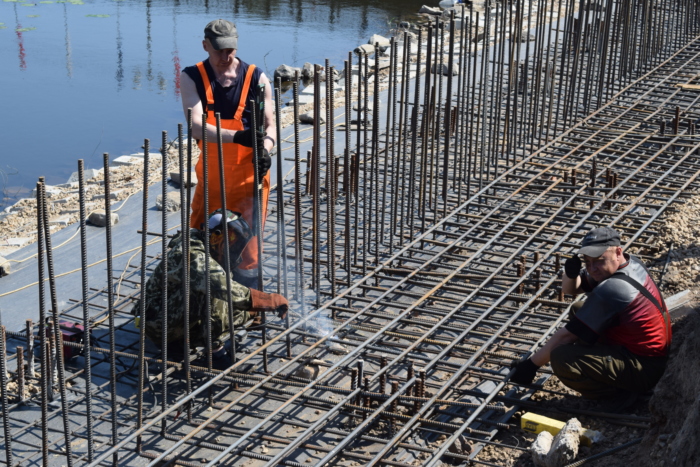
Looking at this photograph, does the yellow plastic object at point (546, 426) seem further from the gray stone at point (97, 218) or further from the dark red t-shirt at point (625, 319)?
the gray stone at point (97, 218)

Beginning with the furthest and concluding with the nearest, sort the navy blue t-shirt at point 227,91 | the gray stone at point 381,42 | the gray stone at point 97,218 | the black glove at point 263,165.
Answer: the gray stone at point 381,42, the gray stone at point 97,218, the navy blue t-shirt at point 227,91, the black glove at point 263,165

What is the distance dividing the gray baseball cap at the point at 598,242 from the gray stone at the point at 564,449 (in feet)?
3.30

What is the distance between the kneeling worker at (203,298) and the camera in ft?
14.9

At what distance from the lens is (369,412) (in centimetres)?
436

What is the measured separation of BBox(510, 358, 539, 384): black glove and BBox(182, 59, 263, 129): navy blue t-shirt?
7.28 ft

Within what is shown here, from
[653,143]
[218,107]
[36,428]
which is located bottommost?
[36,428]

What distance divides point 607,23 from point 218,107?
5661mm

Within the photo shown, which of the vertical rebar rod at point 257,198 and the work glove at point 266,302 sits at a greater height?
the vertical rebar rod at point 257,198

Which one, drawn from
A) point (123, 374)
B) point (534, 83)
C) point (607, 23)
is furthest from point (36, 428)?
point (607, 23)

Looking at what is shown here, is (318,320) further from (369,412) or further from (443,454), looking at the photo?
(443,454)

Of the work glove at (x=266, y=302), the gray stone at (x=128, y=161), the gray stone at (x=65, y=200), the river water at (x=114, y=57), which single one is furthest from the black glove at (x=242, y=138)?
the river water at (x=114, y=57)

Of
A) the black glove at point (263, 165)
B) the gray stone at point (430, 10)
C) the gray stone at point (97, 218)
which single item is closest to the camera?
the black glove at point (263, 165)

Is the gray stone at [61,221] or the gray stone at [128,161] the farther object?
the gray stone at [128,161]

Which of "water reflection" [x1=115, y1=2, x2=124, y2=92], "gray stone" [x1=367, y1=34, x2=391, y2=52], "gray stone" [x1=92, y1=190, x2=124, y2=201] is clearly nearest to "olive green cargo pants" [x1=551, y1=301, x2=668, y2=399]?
"gray stone" [x1=92, y1=190, x2=124, y2=201]
